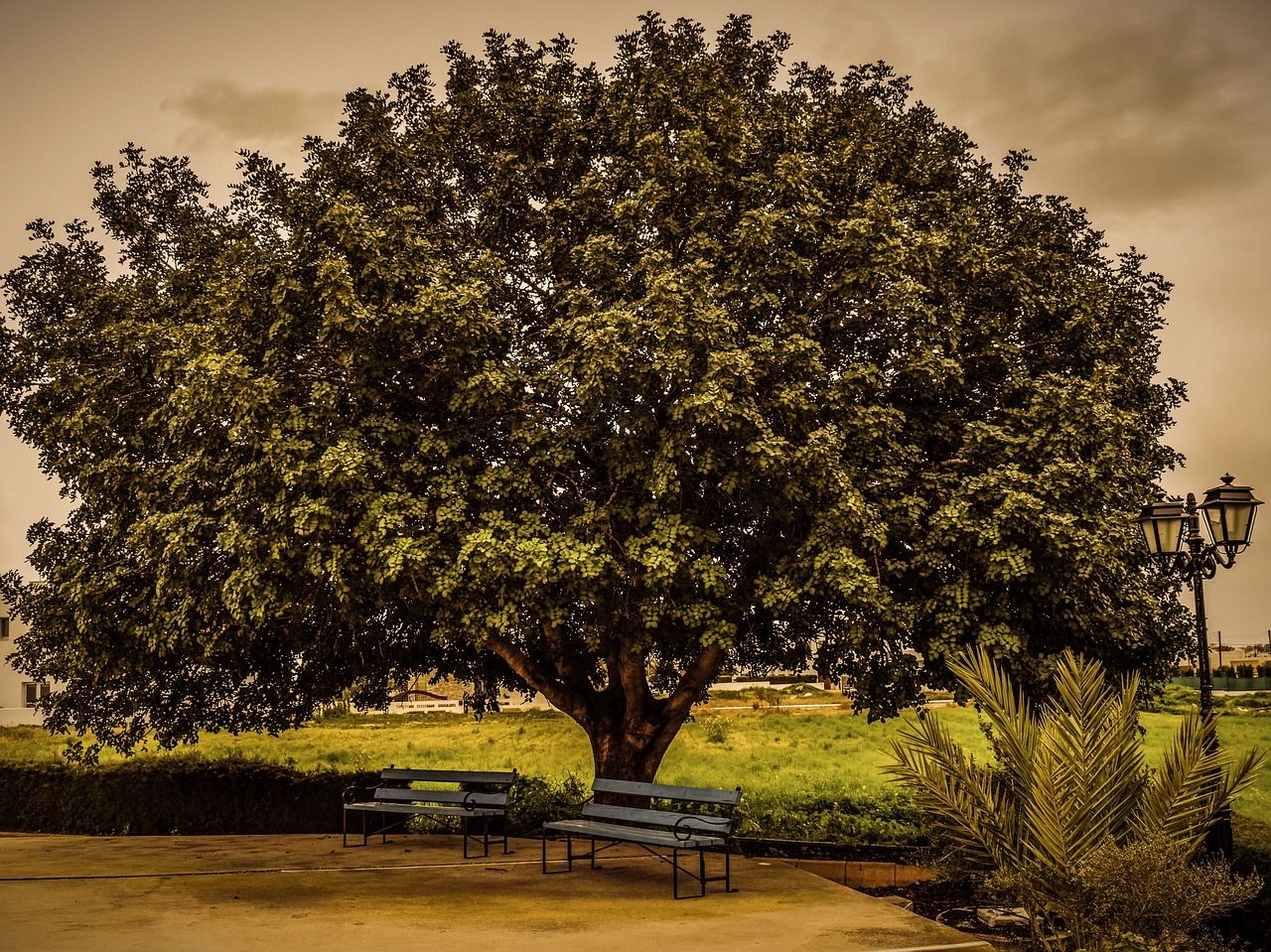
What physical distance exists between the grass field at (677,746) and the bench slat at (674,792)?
25.1ft

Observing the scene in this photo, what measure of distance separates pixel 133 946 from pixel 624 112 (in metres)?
9.89

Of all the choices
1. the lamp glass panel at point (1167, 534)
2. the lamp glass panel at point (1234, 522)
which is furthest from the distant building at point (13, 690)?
the lamp glass panel at point (1234, 522)

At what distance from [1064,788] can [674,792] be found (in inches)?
153

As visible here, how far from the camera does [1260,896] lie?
913cm

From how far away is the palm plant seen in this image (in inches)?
288

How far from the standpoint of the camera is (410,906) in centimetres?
863

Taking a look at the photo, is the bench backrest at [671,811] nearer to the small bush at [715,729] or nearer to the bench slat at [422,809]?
the bench slat at [422,809]

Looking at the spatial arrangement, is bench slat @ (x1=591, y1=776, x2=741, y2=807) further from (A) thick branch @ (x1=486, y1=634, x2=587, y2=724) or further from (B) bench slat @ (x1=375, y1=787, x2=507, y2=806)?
(A) thick branch @ (x1=486, y1=634, x2=587, y2=724)

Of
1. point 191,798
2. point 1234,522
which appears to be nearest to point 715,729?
point 191,798

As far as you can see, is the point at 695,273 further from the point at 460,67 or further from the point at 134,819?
the point at 134,819

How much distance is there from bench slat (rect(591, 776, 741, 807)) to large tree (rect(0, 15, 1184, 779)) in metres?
1.76

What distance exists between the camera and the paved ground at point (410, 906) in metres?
7.50

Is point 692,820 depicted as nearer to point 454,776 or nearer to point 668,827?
point 668,827

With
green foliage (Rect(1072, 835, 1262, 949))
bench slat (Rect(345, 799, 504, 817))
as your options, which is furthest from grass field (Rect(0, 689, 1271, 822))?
green foliage (Rect(1072, 835, 1262, 949))
